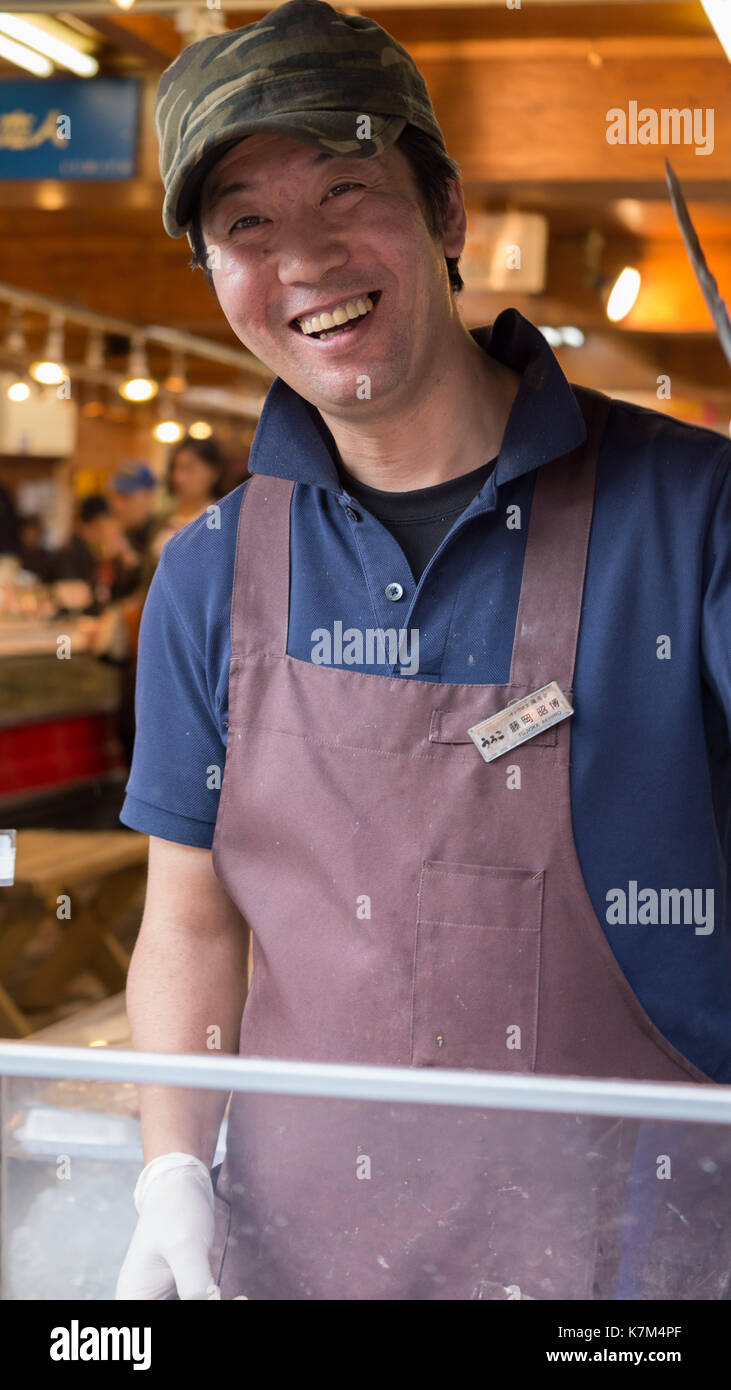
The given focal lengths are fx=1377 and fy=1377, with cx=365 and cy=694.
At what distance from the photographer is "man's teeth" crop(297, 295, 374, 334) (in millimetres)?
1107

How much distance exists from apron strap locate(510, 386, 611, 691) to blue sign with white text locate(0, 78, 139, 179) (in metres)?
3.26

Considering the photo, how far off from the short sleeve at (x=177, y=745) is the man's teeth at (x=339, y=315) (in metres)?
0.29

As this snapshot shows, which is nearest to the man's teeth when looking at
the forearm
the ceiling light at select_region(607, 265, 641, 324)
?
the forearm

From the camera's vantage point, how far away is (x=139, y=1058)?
0.72 meters

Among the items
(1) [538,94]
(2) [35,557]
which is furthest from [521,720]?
(2) [35,557]

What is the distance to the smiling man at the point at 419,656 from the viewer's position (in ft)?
3.63

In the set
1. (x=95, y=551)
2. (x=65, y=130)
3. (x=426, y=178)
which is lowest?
(x=426, y=178)

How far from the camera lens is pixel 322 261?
3.62 ft

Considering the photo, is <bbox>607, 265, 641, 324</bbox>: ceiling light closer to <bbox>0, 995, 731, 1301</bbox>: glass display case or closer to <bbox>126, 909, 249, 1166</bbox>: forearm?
<bbox>126, 909, 249, 1166</bbox>: forearm

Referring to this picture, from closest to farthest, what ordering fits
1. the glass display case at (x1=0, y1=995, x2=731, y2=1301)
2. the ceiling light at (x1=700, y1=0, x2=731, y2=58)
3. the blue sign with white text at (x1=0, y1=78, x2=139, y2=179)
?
1. the glass display case at (x1=0, y1=995, x2=731, y2=1301)
2. the ceiling light at (x1=700, y1=0, x2=731, y2=58)
3. the blue sign with white text at (x1=0, y1=78, x2=139, y2=179)

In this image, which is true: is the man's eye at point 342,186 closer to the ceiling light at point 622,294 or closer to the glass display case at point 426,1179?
the glass display case at point 426,1179

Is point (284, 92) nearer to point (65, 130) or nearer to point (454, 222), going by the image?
point (454, 222)

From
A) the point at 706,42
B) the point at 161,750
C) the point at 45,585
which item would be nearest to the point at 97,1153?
the point at 161,750

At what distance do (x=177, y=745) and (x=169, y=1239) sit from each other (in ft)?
1.85
